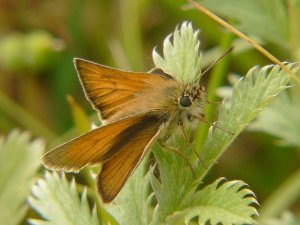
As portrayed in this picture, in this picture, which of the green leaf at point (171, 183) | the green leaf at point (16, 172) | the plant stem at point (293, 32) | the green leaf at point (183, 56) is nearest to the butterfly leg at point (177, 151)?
the green leaf at point (171, 183)

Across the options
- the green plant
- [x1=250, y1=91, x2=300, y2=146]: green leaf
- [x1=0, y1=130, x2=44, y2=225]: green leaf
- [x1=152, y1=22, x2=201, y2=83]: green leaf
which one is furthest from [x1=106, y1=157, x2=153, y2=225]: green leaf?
[x1=250, y1=91, x2=300, y2=146]: green leaf

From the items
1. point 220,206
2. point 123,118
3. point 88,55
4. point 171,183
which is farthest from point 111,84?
point 88,55

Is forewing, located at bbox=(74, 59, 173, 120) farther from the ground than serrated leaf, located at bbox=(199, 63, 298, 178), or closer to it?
farther from the ground

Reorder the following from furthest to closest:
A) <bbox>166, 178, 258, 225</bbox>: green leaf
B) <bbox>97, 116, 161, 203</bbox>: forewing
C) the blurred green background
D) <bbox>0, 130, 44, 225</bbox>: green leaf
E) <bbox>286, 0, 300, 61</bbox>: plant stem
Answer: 1. the blurred green background
2. <bbox>286, 0, 300, 61</bbox>: plant stem
3. <bbox>0, 130, 44, 225</bbox>: green leaf
4. <bbox>97, 116, 161, 203</bbox>: forewing
5. <bbox>166, 178, 258, 225</bbox>: green leaf

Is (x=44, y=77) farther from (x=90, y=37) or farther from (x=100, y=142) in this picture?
(x=100, y=142)

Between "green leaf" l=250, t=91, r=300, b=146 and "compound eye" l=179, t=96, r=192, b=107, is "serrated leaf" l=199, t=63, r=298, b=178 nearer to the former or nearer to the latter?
"compound eye" l=179, t=96, r=192, b=107

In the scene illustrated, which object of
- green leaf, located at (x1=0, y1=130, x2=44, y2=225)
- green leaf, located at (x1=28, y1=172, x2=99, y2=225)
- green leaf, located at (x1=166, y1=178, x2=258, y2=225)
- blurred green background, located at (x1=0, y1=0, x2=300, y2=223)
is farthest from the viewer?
blurred green background, located at (x1=0, y1=0, x2=300, y2=223)
